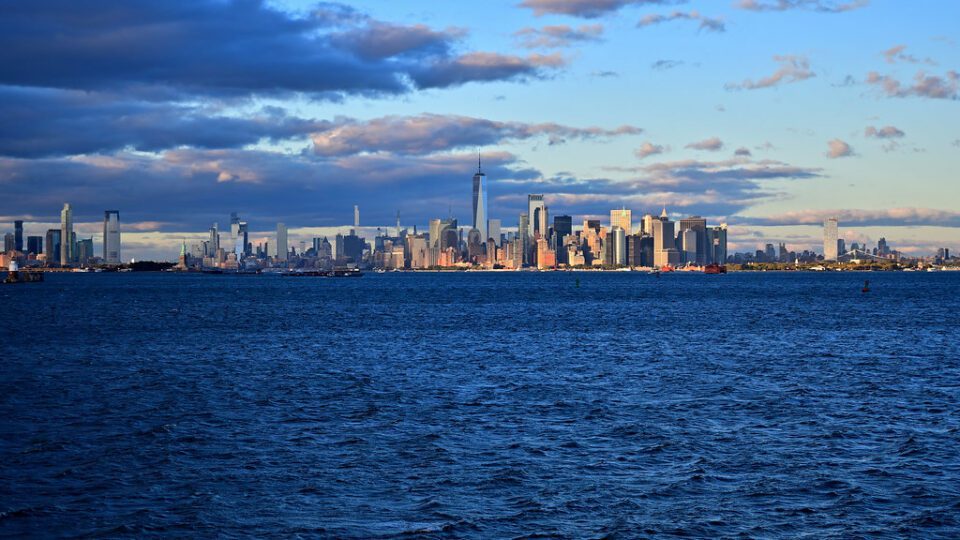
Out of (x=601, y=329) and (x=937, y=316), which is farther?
(x=937, y=316)

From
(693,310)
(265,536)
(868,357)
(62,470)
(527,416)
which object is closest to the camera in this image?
(265,536)

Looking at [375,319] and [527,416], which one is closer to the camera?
[527,416]

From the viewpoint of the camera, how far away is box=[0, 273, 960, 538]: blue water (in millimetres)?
30984

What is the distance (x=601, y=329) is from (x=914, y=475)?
81.5 m

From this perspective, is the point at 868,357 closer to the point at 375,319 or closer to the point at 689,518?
the point at 689,518

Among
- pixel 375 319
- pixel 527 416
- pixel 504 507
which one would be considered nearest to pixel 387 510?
pixel 504 507

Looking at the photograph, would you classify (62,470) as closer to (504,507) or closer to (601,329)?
(504,507)

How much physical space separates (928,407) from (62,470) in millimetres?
42846

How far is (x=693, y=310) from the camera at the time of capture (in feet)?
540

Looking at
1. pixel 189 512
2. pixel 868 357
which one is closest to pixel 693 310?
pixel 868 357

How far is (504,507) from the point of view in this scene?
3209cm

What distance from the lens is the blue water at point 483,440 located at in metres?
31.0

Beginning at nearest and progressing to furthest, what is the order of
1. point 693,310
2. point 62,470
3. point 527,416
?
point 62,470 → point 527,416 → point 693,310

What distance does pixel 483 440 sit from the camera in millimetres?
43219
